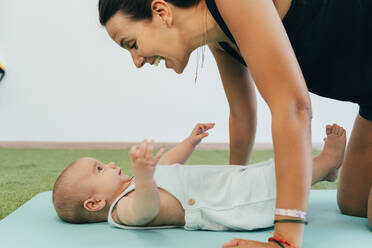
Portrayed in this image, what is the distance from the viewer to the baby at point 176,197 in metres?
1.12

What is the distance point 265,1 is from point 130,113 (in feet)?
7.76

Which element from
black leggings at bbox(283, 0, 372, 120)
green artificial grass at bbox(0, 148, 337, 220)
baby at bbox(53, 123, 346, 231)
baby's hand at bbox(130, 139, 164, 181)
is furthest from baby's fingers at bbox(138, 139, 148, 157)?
green artificial grass at bbox(0, 148, 337, 220)

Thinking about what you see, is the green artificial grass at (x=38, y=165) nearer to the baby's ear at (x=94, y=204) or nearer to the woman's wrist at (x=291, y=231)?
the baby's ear at (x=94, y=204)

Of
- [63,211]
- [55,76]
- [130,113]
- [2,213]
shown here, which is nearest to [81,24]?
[55,76]

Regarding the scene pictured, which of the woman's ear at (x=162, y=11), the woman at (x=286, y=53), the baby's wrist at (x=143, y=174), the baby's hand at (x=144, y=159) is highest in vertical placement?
the woman's ear at (x=162, y=11)

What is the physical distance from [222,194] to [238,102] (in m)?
0.40

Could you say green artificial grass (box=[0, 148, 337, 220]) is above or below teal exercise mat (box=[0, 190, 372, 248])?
below

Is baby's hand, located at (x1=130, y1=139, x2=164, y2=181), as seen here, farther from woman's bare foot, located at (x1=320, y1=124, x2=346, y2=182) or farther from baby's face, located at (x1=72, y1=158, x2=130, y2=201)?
woman's bare foot, located at (x1=320, y1=124, x2=346, y2=182)

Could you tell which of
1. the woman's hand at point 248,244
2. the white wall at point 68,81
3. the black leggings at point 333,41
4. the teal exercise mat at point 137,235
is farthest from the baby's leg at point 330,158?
the white wall at point 68,81

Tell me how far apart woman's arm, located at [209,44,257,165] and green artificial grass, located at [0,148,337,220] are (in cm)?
59

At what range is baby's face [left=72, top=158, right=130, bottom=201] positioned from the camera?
1194 mm

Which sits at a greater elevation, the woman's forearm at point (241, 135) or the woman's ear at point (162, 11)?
the woman's ear at point (162, 11)

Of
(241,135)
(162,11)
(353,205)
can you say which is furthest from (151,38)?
(353,205)

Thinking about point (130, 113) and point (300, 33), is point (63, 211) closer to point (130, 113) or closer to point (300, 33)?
point (300, 33)
